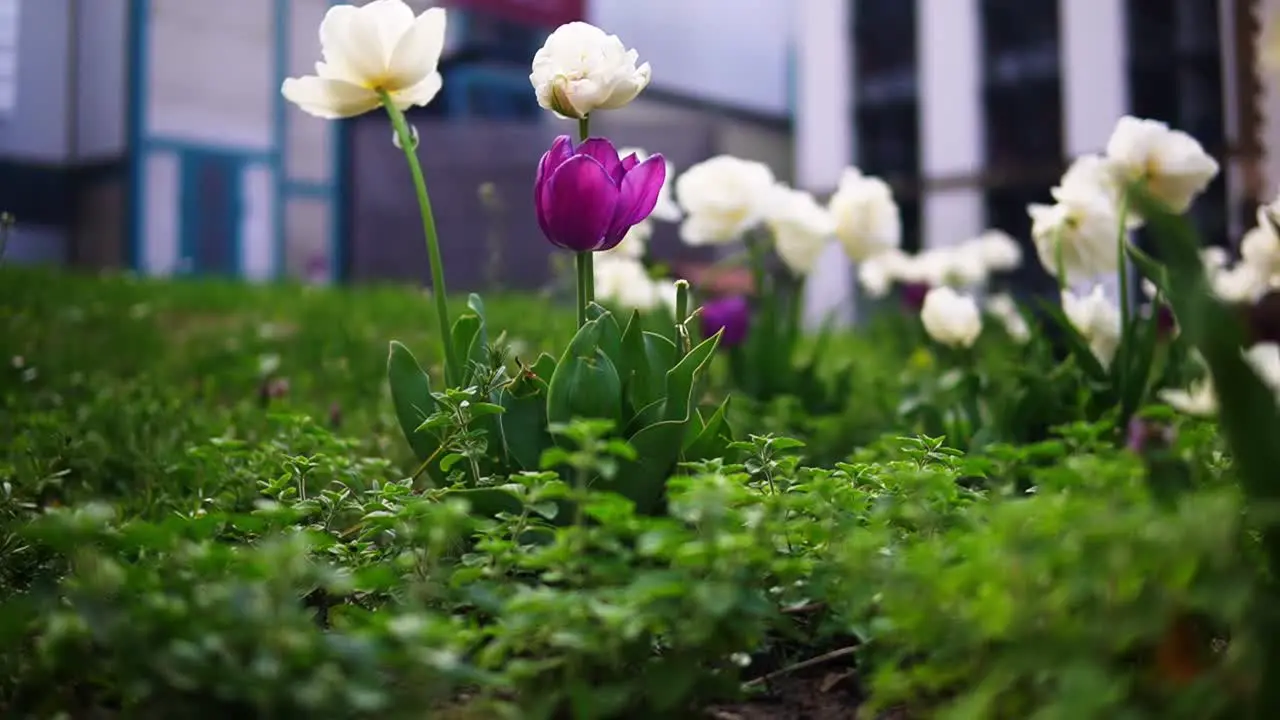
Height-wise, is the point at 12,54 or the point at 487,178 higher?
the point at 12,54

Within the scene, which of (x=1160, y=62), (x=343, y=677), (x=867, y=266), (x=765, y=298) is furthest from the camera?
(x=1160, y=62)

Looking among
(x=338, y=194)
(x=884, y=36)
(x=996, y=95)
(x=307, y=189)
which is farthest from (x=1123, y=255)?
(x=307, y=189)

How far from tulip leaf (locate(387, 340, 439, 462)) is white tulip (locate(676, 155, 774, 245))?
1001mm

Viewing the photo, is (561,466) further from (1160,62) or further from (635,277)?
(1160,62)

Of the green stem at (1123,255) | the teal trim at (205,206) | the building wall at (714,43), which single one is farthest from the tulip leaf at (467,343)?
the building wall at (714,43)

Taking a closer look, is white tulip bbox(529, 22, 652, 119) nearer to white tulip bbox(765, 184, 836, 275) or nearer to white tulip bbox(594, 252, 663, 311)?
white tulip bbox(765, 184, 836, 275)

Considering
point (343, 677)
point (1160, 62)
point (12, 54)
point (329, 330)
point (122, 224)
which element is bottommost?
point (343, 677)

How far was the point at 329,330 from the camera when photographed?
3164mm

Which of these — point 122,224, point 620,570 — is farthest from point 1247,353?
point 122,224

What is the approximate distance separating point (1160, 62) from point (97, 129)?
822 centimetres

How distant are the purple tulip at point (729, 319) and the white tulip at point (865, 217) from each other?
28cm

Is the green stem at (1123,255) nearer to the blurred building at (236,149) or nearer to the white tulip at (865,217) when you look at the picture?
the white tulip at (865,217)

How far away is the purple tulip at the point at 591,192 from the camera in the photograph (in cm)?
102

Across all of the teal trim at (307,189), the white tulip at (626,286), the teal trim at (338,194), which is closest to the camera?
the white tulip at (626,286)
